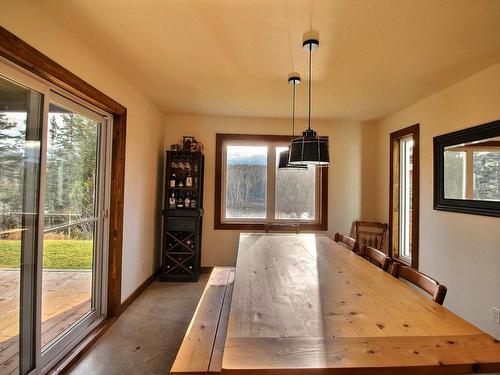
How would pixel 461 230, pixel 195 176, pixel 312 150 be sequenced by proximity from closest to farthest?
pixel 312 150 → pixel 461 230 → pixel 195 176

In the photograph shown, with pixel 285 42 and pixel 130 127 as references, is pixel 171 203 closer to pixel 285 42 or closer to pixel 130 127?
pixel 130 127

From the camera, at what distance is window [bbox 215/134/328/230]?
4.45 m

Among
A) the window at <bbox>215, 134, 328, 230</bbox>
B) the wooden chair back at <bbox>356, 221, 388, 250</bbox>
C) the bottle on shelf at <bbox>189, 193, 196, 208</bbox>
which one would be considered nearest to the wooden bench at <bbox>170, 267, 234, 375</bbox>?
the bottle on shelf at <bbox>189, 193, 196, 208</bbox>

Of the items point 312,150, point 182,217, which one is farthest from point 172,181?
point 312,150

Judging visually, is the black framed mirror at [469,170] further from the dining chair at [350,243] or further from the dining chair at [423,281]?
the dining chair at [423,281]

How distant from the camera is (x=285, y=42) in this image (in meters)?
2.08

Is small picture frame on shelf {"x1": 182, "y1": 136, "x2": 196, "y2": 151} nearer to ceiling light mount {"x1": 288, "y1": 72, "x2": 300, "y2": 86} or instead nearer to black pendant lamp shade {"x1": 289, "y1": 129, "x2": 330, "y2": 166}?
ceiling light mount {"x1": 288, "y1": 72, "x2": 300, "y2": 86}

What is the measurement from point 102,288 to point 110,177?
→ 1081 mm

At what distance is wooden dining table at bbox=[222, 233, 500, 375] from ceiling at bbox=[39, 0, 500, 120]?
1.64m

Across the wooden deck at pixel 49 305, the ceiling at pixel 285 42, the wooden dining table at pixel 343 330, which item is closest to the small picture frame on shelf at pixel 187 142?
the ceiling at pixel 285 42

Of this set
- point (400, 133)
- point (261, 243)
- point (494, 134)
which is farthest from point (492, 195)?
point (261, 243)

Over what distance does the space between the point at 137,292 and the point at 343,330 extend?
291 centimetres

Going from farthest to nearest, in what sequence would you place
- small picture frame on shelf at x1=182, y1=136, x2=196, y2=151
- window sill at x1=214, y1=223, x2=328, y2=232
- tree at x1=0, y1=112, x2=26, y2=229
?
window sill at x1=214, y1=223, x2=328, y2=232 → small picture frame on shelf at x1=182, y1=136, x2=196, y2=151 → tree at x1=0, y1=112, x2=26, y2=229

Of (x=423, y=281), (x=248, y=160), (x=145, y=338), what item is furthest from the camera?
(x=248, y=160)
